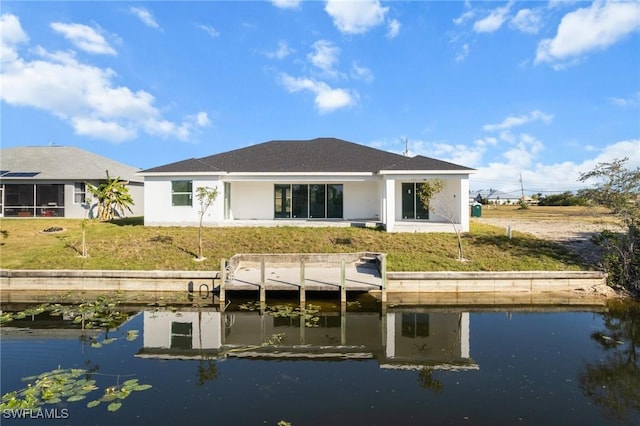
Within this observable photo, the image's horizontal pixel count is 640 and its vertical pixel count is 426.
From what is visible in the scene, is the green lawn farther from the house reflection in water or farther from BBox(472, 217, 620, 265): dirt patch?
the house reflection in water

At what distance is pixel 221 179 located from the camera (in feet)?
62.9

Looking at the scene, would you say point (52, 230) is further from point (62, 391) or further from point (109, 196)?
point (62, 391)

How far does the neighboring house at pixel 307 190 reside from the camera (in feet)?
59.2

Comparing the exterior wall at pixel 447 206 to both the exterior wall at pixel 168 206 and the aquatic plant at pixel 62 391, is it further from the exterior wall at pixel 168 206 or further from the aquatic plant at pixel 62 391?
the aquatic plant at pixel 62 391

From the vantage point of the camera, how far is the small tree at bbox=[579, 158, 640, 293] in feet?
41.2

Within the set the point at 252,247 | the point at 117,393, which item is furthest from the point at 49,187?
the point at 117,393

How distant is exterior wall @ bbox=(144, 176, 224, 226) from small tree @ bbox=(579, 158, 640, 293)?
48.6 feet

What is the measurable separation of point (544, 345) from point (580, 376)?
1509mm

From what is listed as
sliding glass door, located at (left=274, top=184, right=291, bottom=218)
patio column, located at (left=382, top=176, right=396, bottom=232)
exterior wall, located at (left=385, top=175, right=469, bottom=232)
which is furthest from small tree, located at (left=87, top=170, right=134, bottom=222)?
exterior wall, located at (left=385, top=175, right=469, bottom=232)

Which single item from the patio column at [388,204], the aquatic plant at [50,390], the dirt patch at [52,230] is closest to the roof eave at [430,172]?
the patio column at [388,204]

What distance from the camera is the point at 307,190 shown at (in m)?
20.9

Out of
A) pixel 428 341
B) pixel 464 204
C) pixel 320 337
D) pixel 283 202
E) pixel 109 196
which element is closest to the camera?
pixel 428 341

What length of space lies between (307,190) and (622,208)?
43.6 ft

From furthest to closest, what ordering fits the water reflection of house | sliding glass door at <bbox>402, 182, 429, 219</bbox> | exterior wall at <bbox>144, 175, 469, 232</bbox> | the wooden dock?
sliding glass door at <bbox>402, 182, 429, 219</bbox> < exterior wall at <bbox>144, 175, 469, 232</bbox> < the wooden dock < the water reflection of house
